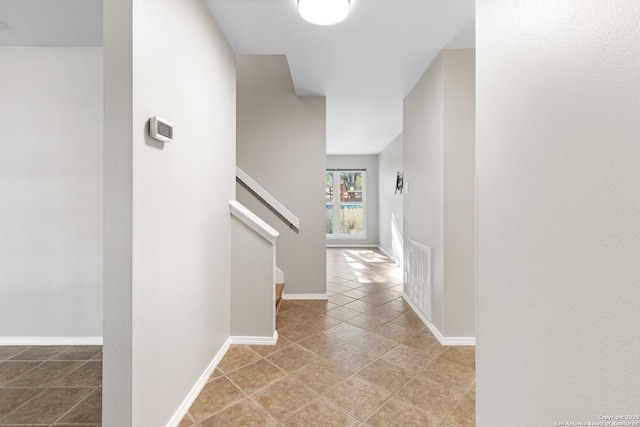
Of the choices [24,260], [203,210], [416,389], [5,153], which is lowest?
[416,389]

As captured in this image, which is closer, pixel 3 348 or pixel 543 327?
pixel 543 327

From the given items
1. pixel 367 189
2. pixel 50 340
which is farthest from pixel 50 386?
pixel 367 189

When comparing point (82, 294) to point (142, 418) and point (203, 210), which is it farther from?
point (142, 418)

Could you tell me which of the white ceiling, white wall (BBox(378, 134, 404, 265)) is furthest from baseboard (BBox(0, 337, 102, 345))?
white wall (BBox(378, 134, 404, 265))

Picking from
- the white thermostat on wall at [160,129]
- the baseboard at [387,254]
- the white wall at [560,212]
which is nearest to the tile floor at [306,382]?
the white wall at [560,212]

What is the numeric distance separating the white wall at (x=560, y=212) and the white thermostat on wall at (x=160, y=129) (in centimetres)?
138

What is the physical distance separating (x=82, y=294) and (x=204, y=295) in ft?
4.24

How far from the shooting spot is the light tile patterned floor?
1407 millimetres

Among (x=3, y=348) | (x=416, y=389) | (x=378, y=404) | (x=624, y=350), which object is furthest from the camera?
(x=3, y=348)

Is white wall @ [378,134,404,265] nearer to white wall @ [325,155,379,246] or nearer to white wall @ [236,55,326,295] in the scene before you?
white wall @ [325,155,379,246]

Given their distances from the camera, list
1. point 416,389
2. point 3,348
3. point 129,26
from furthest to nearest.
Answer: point 3,348 → point 416,389 → point 129,26

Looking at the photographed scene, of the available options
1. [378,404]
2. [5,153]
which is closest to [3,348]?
[5,153]

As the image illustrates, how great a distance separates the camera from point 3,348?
206 cm

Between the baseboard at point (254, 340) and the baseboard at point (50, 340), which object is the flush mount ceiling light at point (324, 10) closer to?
the baseboard at point (254, 340)
